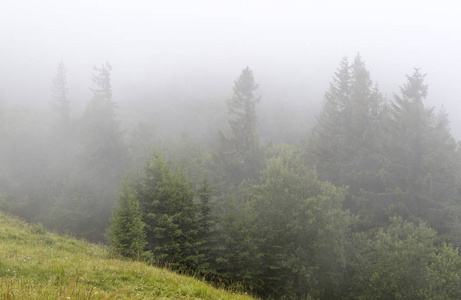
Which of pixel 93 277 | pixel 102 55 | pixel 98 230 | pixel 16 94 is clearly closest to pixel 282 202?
pixel 93 277

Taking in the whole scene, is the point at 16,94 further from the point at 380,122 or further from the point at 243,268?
the point at 380,122

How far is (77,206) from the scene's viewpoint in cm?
3725

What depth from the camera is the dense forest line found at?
17.4 meters

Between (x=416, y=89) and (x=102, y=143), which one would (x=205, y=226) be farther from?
(x=102, y=143)

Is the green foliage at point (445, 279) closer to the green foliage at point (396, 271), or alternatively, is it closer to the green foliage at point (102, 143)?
the green foliage at point (396, 271)

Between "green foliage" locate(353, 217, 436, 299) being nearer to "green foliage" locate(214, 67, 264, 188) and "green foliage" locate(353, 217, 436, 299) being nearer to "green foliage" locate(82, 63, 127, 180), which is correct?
"green foliage" locate(214, 67, 264, 188)

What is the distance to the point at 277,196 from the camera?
20734 mm

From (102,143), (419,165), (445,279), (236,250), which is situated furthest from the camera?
(102,143)

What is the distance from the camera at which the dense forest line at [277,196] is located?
17.4 meters

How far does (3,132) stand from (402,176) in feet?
220

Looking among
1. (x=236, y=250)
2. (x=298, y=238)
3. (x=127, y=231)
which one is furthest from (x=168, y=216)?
(x=298, y=238)

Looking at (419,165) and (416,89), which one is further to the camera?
(416,89)

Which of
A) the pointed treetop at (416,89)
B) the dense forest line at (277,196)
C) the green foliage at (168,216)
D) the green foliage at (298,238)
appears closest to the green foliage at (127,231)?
the dense forest line at (277,196)

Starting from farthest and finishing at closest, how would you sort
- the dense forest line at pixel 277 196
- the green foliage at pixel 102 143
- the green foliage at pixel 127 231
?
the green foliage at pixel 102 143 < the dense forest line at pixel 277 196 < the green foliage at pixel 127 231
